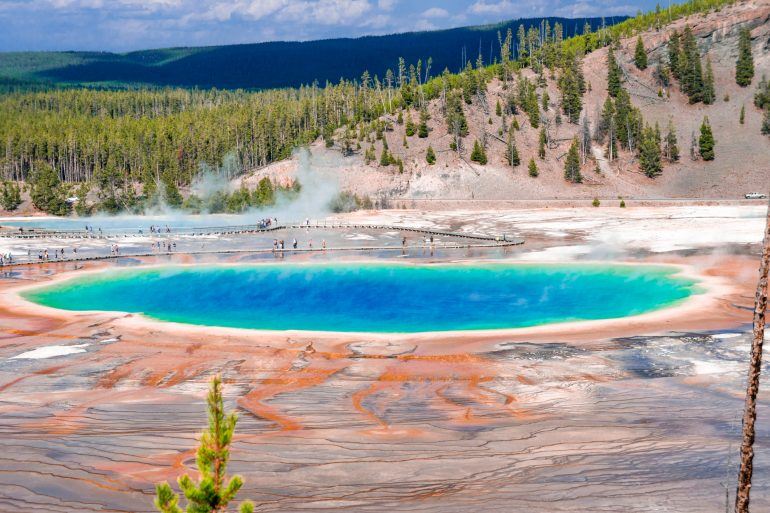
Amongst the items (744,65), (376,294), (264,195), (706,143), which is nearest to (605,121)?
(706,143)

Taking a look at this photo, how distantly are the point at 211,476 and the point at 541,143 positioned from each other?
4527 inches

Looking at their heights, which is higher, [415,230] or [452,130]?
[452,130]

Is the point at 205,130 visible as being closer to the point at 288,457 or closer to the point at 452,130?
the point at 452,130

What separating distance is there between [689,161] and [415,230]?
55863 mm

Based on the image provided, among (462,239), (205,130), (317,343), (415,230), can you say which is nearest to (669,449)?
(317,343)

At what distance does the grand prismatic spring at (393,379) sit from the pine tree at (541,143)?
2361 inches

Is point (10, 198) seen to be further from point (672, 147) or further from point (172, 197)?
point (672, 147)

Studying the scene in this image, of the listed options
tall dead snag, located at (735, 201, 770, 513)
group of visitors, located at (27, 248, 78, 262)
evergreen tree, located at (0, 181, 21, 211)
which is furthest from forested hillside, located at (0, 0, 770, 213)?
tall dead snag, located at (735, 201, 770, 513)

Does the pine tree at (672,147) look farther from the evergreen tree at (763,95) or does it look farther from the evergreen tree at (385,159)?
the evergreen tree at (385,159)

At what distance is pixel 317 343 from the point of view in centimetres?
3334

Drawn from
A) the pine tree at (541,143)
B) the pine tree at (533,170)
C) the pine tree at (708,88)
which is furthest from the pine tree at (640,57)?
the pine tree at (533,170)

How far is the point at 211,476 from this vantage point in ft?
30.3

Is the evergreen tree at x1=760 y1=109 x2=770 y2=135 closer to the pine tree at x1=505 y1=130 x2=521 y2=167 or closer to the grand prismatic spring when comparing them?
the pine tree at x1=505 y1=130 x2=521 y2=167

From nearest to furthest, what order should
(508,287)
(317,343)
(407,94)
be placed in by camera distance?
(317,343) → (508,287) → (407,94)
